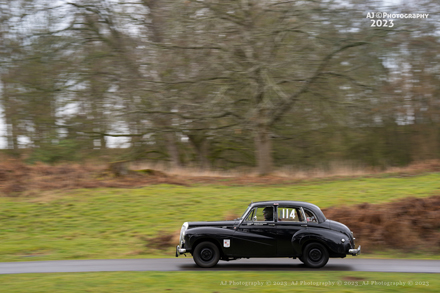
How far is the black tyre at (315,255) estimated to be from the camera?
35.1ft

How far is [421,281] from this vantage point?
29.9 ft

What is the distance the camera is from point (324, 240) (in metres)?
10.6

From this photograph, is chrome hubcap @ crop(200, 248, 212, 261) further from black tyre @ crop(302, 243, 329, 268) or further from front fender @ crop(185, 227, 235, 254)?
black tyre @ crop(302, 243, 329, 268)

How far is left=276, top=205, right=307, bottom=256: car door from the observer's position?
35.1 ft

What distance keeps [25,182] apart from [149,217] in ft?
27.8

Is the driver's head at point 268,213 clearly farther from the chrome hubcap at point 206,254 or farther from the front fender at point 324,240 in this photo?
the chrome hubcap at point 206,254

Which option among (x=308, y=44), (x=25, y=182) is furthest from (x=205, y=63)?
(x=25, y=182)

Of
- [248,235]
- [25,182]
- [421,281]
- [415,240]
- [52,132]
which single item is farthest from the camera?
[52,132]

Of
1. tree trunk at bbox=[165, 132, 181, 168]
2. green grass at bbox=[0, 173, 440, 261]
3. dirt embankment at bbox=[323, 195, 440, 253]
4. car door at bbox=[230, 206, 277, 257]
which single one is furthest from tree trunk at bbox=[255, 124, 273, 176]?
car door at bbox=[230, 206, 277, 257]

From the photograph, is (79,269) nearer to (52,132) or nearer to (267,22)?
(52,132)

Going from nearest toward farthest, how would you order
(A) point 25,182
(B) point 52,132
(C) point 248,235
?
(C) point 248,235
(A) point 25,182
(B) point 52,132

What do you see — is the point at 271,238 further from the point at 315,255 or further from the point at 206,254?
the point at 206,254

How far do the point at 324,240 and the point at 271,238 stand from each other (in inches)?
45.1

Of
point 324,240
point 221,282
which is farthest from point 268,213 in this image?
point 221,282
